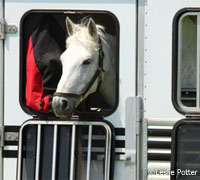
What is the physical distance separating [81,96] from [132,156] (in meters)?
0.56

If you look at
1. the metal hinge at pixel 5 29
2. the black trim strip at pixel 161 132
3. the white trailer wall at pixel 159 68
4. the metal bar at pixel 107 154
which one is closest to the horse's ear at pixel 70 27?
the metal hinge at pixel 5 29

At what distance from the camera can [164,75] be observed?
3.52 meters

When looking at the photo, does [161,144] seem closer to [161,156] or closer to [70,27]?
[161,156]

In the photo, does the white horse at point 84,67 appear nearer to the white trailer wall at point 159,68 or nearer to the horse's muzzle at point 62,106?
the horse's muzzle at point 62,106

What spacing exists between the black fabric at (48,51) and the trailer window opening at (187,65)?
2.97 ft

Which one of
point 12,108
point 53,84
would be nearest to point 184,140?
point 53,84

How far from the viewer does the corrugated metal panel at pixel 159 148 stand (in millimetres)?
3504

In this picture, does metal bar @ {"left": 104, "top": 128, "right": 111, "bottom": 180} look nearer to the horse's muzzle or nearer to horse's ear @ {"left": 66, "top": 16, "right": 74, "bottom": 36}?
the horse's muzzle

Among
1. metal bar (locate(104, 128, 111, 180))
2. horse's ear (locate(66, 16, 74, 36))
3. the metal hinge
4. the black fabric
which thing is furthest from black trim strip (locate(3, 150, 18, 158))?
horse's ear (locate(66, 16, 74, 36))

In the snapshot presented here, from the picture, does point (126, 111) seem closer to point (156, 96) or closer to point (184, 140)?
point (156, 96)

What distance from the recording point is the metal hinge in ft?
12.0

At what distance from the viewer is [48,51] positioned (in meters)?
3.73

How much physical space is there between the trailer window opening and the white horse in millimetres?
499

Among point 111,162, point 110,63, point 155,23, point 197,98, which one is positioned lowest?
point 111,162
